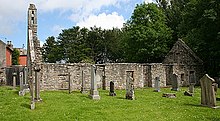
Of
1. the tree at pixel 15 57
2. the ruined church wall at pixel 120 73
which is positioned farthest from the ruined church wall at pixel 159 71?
the tree at pixel 15 57

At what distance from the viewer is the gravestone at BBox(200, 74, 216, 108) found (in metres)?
14.3

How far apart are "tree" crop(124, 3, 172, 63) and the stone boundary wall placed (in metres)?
14.1

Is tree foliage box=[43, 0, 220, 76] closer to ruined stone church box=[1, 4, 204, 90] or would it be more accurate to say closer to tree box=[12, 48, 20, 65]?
ruined stone church box=[1, 4, 204, 90]

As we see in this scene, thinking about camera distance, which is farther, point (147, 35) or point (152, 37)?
point (147, 35)

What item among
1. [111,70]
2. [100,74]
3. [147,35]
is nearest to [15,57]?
[147,35]

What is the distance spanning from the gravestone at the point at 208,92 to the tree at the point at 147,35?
1196 inches

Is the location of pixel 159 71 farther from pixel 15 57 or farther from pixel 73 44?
pixel 73 44

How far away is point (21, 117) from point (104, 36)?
55660mm

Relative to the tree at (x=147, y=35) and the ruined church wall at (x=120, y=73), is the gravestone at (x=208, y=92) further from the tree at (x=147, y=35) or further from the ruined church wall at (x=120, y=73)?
the tree at (x=147, y=35)

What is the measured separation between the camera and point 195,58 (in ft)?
114

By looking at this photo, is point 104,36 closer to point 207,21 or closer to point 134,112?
point 207,21

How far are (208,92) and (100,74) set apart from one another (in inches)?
586

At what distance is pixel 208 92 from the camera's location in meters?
14.6

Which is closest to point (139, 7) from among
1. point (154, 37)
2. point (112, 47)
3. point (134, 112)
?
point (154, 37)
